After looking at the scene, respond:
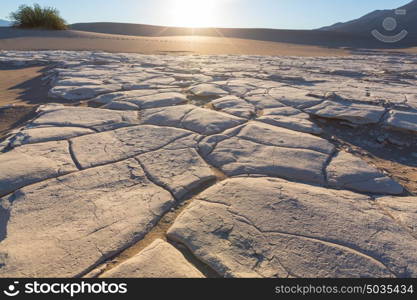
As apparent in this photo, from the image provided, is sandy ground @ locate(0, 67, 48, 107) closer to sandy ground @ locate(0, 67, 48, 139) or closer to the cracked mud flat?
sandy ground @ locate(0, 67, 48, 139)

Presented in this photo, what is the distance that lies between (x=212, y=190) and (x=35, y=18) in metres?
16.8

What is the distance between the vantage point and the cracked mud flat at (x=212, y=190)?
993 mm

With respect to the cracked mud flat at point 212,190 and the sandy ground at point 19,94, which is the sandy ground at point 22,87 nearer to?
the sandy ground at point 19,94

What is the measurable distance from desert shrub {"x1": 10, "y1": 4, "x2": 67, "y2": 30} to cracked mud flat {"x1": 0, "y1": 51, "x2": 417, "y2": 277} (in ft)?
47.9

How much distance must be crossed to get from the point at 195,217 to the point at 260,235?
0.95 feet

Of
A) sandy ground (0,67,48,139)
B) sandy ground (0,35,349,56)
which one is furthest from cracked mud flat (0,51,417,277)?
sandy ground (0,35,349,56)

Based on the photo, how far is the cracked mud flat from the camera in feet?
3.26

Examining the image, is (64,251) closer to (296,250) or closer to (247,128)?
(296,250)

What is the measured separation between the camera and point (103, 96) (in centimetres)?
293

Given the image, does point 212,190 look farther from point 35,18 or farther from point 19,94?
point 35,18

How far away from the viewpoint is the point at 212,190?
54.2 inches

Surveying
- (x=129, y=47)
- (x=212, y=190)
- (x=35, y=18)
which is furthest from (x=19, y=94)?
(x=35, y=18)

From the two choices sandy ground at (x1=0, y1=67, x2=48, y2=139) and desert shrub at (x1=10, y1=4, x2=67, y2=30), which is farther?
desert shrub at (x1=10, y1=4, x2=67, y2=30)

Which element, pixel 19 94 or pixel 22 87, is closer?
pixel 19 94
